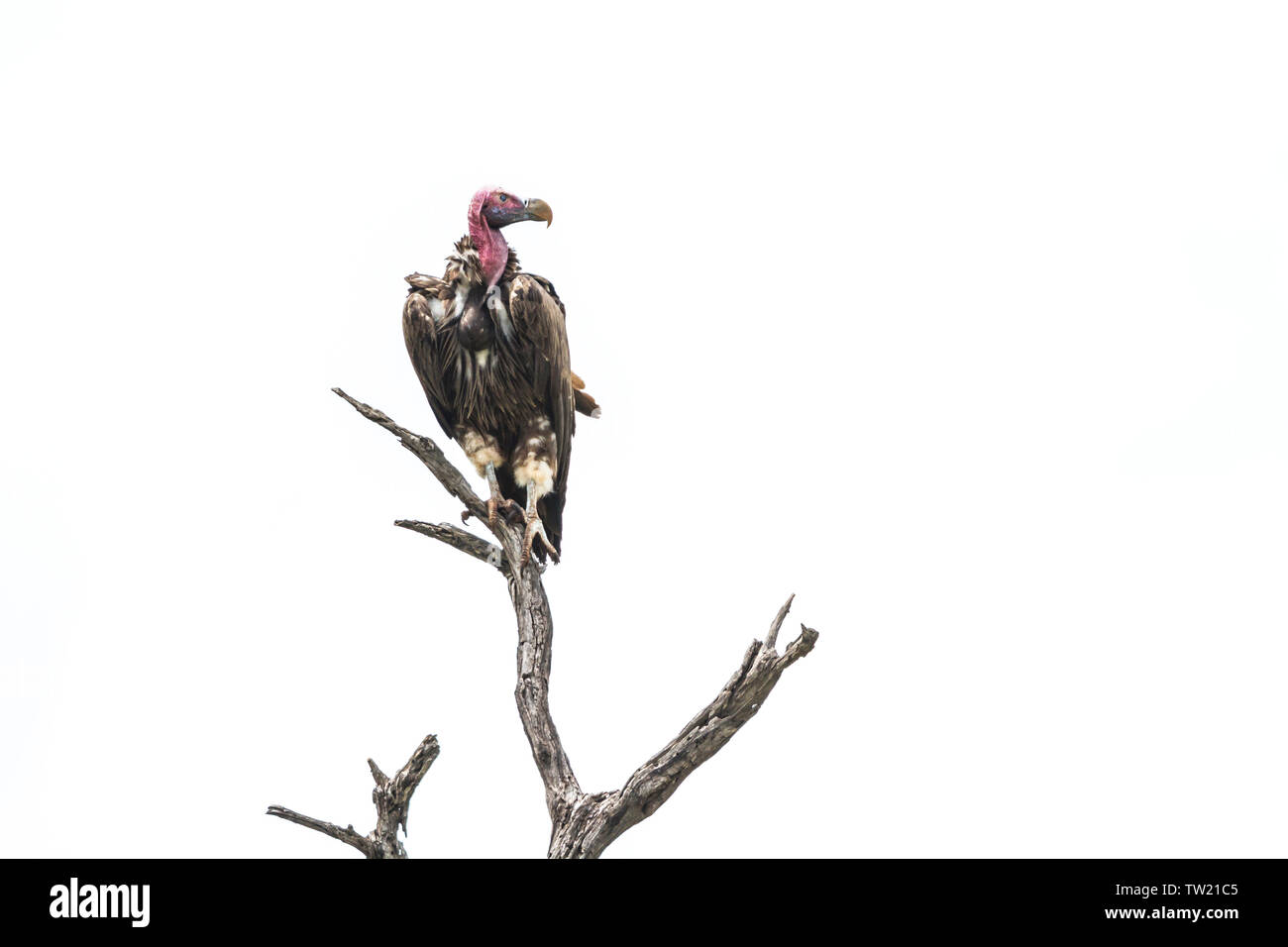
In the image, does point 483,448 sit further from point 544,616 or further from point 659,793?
point 659,793

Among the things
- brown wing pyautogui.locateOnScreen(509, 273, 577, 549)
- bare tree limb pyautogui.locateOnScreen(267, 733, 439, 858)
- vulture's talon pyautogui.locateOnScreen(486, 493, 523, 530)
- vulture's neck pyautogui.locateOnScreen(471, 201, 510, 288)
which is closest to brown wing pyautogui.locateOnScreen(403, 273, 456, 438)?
vulture's neck pyautogui.locateOnScreen(471, 201, 510, 288)

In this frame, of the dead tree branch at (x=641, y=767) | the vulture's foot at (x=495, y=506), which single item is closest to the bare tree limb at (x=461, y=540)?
the vulture's foot at (x=495, y=506)

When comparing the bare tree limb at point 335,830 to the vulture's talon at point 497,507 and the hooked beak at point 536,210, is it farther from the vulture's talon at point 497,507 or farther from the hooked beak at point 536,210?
the hooked beak at point 536,210

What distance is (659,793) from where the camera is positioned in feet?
19.5

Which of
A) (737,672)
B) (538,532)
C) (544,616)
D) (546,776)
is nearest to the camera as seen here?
(737,672)

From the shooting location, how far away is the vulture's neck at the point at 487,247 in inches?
311

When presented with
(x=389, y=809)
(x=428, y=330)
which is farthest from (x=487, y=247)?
(x=389, y=809)

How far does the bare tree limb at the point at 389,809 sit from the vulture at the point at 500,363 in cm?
173

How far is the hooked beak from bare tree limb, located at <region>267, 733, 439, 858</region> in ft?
11.3

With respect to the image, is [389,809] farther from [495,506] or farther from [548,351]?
[548,351]

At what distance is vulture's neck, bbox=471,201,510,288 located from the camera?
25.9ft
